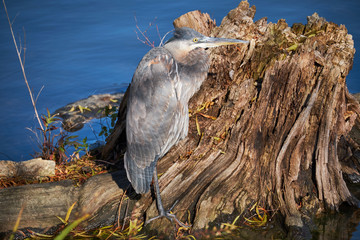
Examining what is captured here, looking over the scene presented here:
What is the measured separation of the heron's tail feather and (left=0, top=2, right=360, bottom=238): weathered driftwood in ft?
0.85

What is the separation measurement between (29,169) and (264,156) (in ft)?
7.38

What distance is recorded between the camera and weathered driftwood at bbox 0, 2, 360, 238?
139 inches

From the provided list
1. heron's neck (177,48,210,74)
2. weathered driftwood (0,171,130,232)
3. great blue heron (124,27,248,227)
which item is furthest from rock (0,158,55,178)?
heron's neck (177,48,210,74)

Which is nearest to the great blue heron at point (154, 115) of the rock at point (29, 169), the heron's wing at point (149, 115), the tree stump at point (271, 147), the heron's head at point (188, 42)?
the heron's wing at point (149, 115)

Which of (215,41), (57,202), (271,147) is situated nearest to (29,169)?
(57,202)

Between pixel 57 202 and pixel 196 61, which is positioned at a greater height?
pixel 196 61

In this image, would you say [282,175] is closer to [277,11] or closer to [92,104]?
[92,104]

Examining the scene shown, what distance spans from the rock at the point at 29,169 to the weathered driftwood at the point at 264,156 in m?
0.41

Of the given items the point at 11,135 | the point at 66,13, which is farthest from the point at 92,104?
the point at 66,13

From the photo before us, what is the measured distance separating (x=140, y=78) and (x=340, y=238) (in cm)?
221

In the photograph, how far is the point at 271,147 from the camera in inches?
143

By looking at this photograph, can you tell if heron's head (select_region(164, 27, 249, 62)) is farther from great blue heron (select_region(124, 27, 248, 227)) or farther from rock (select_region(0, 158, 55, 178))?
A: rock (select_region(0, 158, 55, 178))

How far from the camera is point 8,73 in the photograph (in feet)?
25.7

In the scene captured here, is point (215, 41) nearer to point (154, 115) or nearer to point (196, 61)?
point (196, 61)
